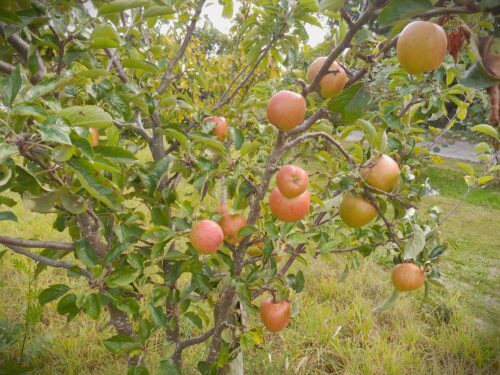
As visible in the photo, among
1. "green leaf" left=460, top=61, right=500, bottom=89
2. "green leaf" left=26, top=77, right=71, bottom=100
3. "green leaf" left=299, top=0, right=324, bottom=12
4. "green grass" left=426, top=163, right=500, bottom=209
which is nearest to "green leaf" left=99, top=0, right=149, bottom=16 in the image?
"green leaf" left=26, top=77, right=71, bottom=100

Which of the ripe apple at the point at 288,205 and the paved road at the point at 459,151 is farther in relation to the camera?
the paved road at the point at 459,151

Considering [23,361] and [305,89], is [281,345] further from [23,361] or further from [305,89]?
[305,89]

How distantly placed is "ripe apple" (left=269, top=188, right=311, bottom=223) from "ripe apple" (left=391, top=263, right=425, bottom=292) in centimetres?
45

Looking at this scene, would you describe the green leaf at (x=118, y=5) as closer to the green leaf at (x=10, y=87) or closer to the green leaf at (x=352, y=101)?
the green leaf at (x=10, y=87)

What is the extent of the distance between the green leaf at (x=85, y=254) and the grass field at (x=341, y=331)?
61 centimetres

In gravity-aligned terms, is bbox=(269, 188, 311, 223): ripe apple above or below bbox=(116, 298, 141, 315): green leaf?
above

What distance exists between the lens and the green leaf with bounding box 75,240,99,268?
1029 mm

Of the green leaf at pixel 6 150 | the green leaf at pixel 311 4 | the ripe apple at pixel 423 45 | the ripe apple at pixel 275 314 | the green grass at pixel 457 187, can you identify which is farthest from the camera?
the green grass at pixel 457 187

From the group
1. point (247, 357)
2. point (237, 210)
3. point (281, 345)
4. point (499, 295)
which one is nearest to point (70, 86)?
point (237, 210)

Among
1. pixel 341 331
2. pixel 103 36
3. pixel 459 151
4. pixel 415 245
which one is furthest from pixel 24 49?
pixel 459 151

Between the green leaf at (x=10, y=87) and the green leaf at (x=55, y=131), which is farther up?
the green leaf at (x=10, y=87)

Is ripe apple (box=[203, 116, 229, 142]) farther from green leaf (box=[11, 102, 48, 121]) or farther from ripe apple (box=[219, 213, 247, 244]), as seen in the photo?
green leaf (box=[11, 102, 48, 121])

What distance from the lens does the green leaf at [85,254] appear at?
1.03m

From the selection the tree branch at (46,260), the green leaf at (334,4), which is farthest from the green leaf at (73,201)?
the green leaf at (334,4)
